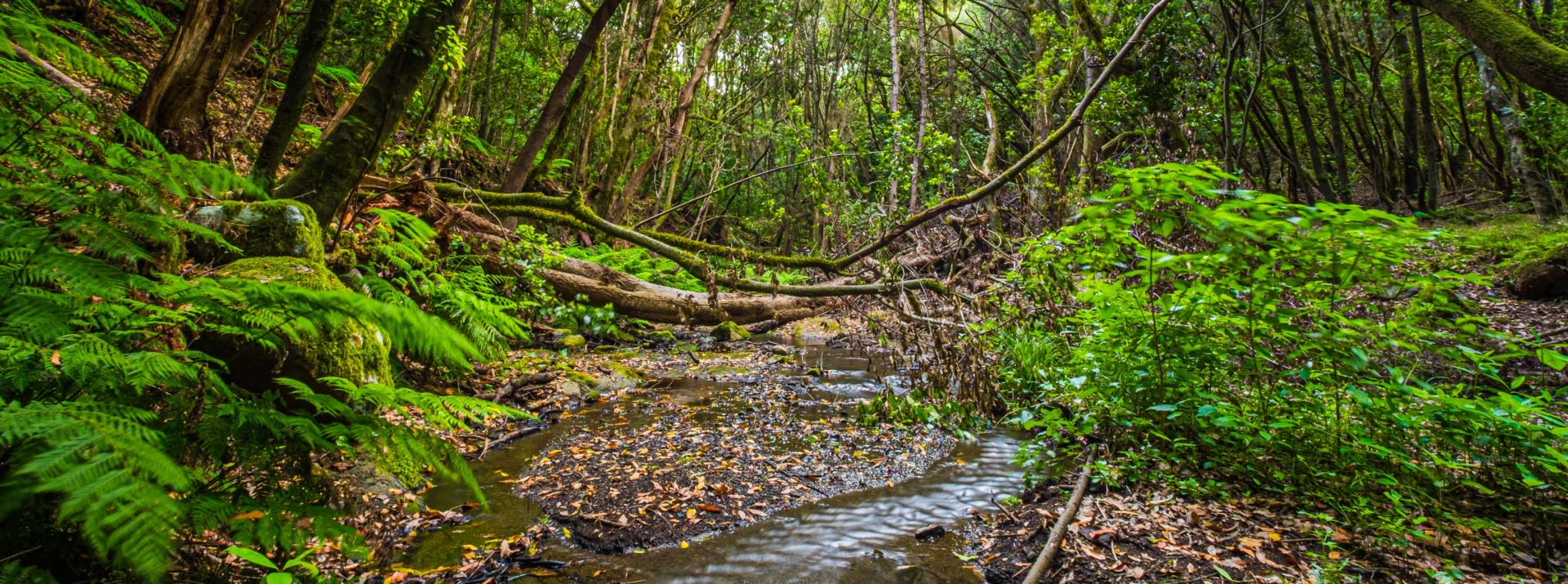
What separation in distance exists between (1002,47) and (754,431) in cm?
1614

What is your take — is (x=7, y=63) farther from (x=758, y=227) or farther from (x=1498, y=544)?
(x=758, y=227)

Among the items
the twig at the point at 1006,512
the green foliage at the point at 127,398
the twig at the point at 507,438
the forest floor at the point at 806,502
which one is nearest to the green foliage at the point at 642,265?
the forest floor at the point at 806,502

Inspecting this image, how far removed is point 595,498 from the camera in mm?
3975

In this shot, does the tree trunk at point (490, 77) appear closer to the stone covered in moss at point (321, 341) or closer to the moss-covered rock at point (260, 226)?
the moss-covered rock at point (260, 226)

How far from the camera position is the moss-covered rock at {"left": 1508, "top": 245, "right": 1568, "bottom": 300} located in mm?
6648

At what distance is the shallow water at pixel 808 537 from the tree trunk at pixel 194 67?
3308 mm

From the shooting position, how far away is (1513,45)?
511cm

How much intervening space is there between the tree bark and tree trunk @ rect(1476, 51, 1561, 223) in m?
4.87

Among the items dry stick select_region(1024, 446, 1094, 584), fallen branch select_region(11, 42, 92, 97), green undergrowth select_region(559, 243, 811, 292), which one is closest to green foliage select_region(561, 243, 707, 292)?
green undergrowth select_region(559, 243, 811, 292)

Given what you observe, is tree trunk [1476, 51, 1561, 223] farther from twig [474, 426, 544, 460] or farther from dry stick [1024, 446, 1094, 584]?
twig [474, 426, 544, 460]

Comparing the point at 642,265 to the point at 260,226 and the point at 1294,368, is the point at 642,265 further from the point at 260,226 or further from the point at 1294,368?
the point at 1294,368

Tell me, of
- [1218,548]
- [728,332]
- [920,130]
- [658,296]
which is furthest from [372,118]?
[920,130]

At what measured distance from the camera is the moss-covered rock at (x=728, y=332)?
10703 millimetres

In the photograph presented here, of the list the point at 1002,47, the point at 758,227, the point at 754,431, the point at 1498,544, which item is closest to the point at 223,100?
the point at 754,431
